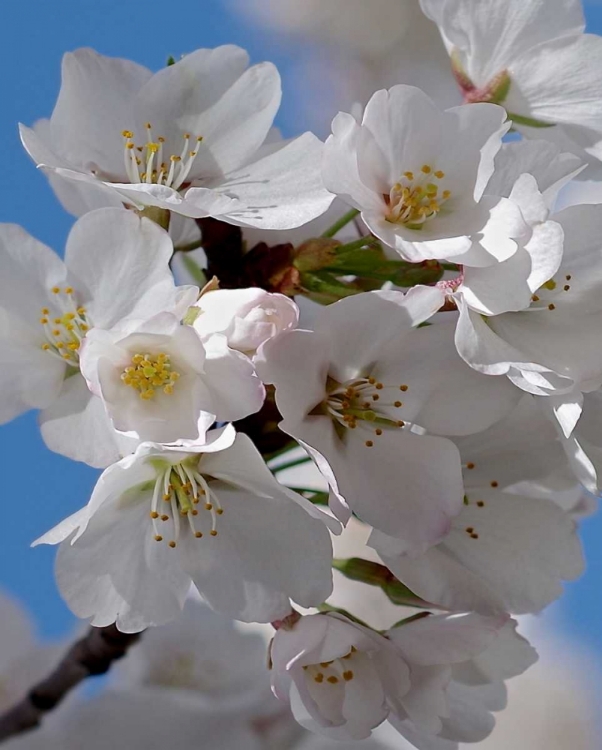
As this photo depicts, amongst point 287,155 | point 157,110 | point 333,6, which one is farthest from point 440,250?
point 333,6

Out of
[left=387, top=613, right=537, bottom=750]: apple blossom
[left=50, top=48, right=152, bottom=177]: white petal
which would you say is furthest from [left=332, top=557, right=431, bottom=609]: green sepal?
[left=50, top=48, right=152, bottom=177]: white petal

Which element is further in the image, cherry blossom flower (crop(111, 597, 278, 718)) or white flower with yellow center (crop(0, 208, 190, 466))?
cherry blossom flower (crop(111, 597, 278, 718))

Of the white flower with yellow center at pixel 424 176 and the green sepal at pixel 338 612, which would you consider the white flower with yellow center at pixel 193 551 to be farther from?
the white flower with yellow center at pixel 424 176

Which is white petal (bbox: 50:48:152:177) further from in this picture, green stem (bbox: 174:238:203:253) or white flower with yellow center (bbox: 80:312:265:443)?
white flower with yellow center (bbox: 80:312:265:443)

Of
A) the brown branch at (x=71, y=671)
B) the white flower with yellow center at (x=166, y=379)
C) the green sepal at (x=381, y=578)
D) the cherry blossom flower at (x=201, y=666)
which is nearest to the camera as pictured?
the white flower with yellow center at (x=166, y=379)

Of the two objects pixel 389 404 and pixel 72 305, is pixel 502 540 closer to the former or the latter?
pixel 389 404

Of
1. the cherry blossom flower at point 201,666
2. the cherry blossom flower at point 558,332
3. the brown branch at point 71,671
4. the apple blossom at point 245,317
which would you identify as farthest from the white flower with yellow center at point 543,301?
the cherry blossom flower at point 201,666

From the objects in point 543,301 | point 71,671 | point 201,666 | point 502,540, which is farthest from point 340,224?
point 201,666
